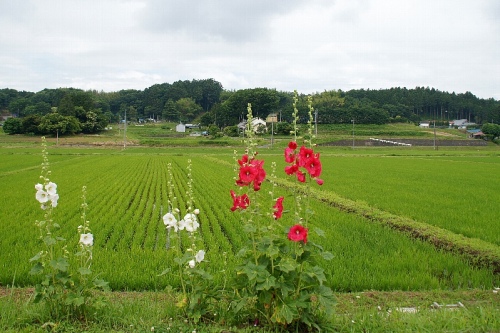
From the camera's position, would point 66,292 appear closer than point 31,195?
Yes

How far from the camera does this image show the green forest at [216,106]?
7156 cm

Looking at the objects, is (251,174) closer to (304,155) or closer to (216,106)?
(304,155)

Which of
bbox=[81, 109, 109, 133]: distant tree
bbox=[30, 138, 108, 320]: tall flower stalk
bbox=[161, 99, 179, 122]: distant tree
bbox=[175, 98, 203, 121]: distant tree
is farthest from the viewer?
bbox=[175, 98, 203, 121]: distant tree

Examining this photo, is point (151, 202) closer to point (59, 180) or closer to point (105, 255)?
point (105, 255)

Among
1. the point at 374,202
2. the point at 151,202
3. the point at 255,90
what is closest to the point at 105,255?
the point at 151,202

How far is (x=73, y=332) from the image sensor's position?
330cm

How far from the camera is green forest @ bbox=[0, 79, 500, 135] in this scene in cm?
7156

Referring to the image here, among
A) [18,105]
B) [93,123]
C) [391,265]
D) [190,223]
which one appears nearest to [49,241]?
[190,223]

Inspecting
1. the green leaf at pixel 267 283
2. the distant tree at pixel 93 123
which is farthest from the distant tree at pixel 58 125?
the green leaf at pixel 267 283

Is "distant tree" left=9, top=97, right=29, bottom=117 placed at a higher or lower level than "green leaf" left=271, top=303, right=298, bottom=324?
higher

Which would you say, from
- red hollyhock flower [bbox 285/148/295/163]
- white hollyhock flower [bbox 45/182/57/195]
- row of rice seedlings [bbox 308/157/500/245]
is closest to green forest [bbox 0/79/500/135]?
row of rice seedlings [bbox 308/157/500/245]

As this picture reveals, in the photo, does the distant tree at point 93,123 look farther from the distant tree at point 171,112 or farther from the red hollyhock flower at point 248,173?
the red hollyhock flower at point 248,173

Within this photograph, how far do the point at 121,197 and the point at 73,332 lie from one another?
362 inches

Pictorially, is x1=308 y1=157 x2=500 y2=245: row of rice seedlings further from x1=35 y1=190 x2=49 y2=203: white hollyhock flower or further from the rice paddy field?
x1=35 y1=190 x2=49 y2=203: white hollyhock flower
